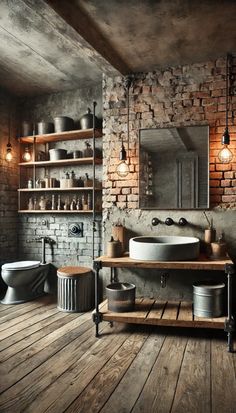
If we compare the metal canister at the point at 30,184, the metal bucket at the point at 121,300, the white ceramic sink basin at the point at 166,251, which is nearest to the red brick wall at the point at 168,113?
the white ceramic sink basin at the point at 166,251

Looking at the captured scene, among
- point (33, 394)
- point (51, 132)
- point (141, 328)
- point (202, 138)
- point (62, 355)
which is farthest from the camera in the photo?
point (51, 132)

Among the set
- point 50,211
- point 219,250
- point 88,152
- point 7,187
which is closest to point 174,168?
point 219,250

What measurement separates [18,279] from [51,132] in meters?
1.98

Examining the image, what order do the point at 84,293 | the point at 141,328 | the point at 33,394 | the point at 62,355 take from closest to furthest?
the point at 33,394, the point at 62,355, the point at 141,328, the point at 84,293

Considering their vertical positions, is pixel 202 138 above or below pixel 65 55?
below

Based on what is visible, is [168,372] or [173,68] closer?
[168,372]

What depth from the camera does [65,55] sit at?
11.4 feet

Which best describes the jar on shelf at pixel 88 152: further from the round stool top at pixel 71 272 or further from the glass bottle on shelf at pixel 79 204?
the round stool top at pixel 71 272

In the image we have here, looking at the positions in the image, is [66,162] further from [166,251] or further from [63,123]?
[166,251]

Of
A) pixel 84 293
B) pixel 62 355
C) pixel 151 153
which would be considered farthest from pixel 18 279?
pixel 151 153

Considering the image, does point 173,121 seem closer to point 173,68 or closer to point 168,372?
point 173,68

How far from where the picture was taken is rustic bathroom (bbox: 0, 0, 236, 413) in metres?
2.33

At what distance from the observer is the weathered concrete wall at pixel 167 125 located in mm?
3373

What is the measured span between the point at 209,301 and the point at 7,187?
3.11 metres
